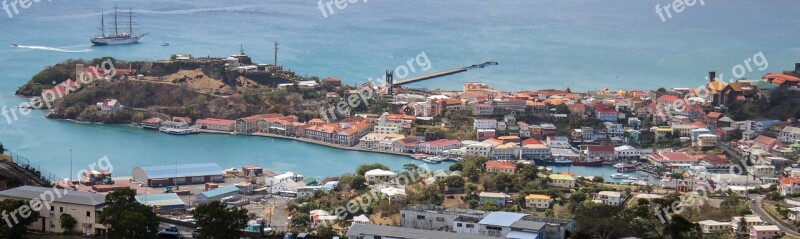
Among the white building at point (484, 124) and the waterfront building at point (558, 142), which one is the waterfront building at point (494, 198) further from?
the white building at point (484, 124)

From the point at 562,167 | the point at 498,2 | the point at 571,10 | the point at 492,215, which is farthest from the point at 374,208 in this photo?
the point at 498,2

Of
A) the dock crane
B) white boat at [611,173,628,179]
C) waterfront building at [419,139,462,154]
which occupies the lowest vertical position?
white boat at [611,173,628,179]

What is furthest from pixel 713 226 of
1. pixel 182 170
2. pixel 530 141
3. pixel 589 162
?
pixel 182 170

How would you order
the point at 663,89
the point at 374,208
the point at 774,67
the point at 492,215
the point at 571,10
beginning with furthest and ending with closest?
the point at 571,10 < the point at 774,67 < the point at 663,89 < the point at 374,208 < the point at 492,215

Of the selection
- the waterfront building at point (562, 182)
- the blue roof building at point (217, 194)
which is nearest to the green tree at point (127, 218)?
the blue roof building at point (217, 194)

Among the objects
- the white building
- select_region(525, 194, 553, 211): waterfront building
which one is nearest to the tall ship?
the white building

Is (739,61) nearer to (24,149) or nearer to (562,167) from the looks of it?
(562,167)

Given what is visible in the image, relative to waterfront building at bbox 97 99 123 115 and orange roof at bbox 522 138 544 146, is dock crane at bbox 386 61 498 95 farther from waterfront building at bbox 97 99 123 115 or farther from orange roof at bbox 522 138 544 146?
waterfront building at bbox 97 99 123 115
